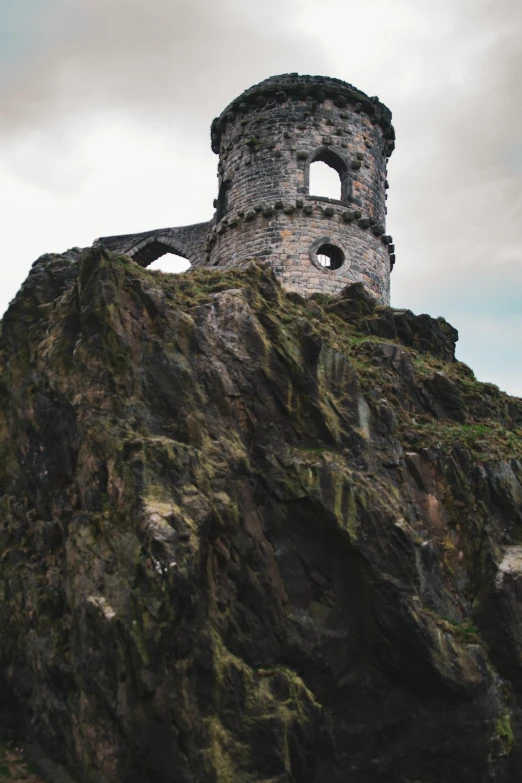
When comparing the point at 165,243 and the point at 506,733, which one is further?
the point at 165,243

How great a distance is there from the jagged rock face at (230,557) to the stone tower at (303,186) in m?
5.85

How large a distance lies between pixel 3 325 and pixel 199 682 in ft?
23.8

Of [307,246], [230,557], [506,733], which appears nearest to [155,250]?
[307,246]

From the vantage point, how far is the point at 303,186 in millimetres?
20797

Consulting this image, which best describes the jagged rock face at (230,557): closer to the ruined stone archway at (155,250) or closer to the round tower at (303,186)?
the round tower at (303,186)

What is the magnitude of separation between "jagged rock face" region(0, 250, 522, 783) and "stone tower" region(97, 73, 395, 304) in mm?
5852

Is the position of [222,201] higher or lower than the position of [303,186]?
higher

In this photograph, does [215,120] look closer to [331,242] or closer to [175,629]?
[331,242]

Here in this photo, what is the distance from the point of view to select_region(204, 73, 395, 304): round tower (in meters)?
20.2

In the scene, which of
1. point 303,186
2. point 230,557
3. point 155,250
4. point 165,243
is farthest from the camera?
point 155,250

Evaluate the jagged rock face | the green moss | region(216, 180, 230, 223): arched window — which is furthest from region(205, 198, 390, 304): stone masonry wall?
the green moss

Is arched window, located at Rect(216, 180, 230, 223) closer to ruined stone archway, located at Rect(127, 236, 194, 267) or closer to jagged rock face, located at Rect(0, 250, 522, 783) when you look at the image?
ruined stone archway, located at Rect(127, 236, 194, 267)

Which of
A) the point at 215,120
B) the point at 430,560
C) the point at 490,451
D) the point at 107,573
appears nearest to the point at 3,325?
the point at 107,573

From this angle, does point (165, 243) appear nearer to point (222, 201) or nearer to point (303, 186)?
point (222, 201)
